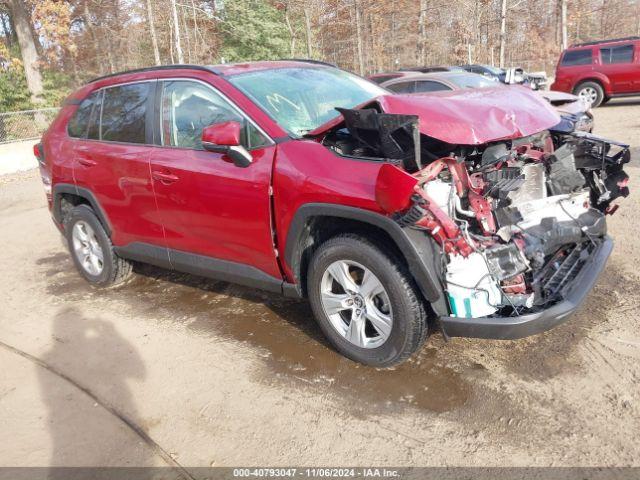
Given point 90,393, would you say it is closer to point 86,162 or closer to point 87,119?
point 86,162

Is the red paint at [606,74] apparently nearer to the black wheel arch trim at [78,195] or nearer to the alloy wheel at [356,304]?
the black wheel arch trim at [78,195]

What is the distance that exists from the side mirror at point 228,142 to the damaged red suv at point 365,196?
13 millimetres

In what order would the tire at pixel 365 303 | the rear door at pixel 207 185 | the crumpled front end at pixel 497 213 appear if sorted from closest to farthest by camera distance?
the crumpled front end at pixel 497 213 < the tire at pixel 365 303 < the rear door at pixel 207 185

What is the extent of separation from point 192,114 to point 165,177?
1.66 feet

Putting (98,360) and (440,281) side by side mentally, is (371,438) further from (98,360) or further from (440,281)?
(98,360)

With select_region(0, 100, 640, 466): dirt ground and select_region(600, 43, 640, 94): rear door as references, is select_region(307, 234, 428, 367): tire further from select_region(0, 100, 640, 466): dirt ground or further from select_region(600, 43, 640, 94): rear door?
select_region(600, 43, 640, 94): rear door

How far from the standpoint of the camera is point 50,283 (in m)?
5.41

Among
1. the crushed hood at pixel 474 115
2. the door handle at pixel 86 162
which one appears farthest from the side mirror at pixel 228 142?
the door handle at pixel 86 162

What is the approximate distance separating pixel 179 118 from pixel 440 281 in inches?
92.4

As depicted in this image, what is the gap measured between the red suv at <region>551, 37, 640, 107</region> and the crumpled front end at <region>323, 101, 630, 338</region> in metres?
13.7

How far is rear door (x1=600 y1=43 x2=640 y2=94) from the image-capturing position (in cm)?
1492

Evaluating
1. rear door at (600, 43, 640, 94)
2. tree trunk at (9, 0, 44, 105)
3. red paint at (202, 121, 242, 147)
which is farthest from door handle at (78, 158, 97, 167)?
tree trunk at (9, 0, 44, 105)

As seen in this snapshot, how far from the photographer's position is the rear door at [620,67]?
587 inches

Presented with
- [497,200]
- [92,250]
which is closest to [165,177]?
[92,250]
